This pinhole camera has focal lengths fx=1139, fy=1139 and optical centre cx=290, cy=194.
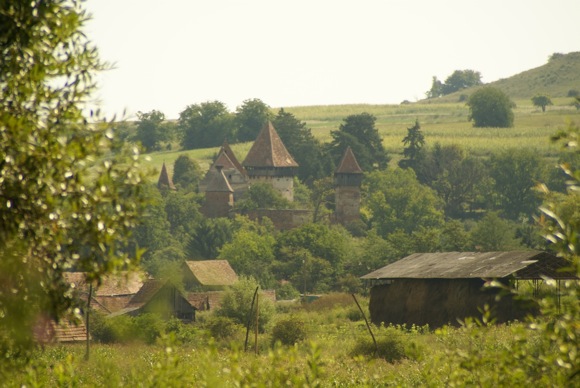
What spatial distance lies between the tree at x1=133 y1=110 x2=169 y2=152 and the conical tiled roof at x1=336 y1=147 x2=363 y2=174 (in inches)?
1780

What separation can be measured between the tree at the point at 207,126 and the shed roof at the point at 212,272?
66139 mm

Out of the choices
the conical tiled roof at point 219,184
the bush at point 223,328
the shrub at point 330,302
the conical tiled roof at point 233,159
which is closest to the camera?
the bush at point 223,328

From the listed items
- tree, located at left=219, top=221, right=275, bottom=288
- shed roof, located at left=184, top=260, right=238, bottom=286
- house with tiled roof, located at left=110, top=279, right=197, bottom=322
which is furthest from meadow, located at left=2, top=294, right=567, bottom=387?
tree, located at left=219, top=221, right=275, bottom=288

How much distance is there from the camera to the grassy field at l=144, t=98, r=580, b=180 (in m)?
129

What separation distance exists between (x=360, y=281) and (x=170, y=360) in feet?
195

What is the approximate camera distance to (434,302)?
152ft

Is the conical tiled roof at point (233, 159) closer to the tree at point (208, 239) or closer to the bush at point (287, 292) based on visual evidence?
the tree at point (208, 239)

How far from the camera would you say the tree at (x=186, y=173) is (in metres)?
117

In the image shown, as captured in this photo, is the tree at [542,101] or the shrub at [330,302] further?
the tree at [542,101]

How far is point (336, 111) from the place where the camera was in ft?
604

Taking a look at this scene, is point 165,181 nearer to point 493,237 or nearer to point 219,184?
point 219,184

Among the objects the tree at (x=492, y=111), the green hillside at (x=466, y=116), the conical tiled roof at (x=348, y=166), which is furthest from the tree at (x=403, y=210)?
the tree at (x=492, y=111)

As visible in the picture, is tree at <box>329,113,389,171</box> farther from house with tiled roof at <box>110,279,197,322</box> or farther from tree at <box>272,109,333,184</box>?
house with tiled roof at <box>110,279,197,322</box>

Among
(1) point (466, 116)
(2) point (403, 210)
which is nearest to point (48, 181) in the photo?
(2) point (403, 210)
